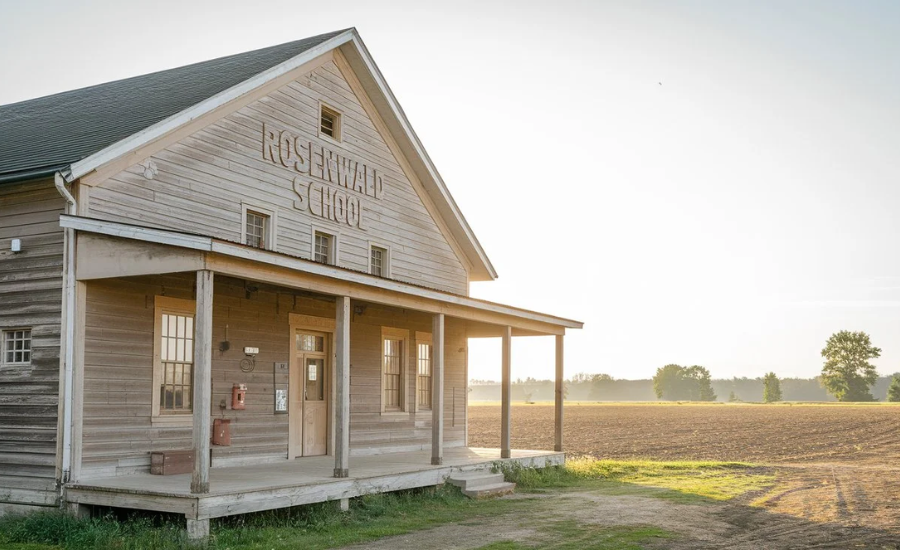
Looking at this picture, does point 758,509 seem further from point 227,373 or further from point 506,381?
point 227,373

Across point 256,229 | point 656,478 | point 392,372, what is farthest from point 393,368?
point 656,478

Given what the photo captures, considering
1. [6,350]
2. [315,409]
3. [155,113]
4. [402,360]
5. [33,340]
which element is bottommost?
[315,409]

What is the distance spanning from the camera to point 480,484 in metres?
16.0

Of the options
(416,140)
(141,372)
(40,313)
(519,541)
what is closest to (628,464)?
(416,140)

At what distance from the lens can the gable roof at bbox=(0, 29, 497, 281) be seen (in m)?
12.3

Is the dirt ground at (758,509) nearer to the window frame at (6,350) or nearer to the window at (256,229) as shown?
the window frame at (6,350)

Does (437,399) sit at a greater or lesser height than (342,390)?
lesser

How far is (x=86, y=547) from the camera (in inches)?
399

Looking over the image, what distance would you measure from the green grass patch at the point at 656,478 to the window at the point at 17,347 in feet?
28.8

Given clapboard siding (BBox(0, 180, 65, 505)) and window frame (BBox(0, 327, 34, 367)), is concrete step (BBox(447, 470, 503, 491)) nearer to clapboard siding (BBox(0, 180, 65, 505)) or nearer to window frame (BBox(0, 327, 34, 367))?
clapboard siding (BBox(0, 180, 65, 505))

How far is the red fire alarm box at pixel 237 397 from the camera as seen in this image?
1428cm

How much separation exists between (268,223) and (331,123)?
2.98 m

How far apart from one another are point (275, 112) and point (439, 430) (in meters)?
6.29

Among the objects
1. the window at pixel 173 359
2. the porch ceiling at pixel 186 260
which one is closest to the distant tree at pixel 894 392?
the porch ceiling at pixel 186 260
